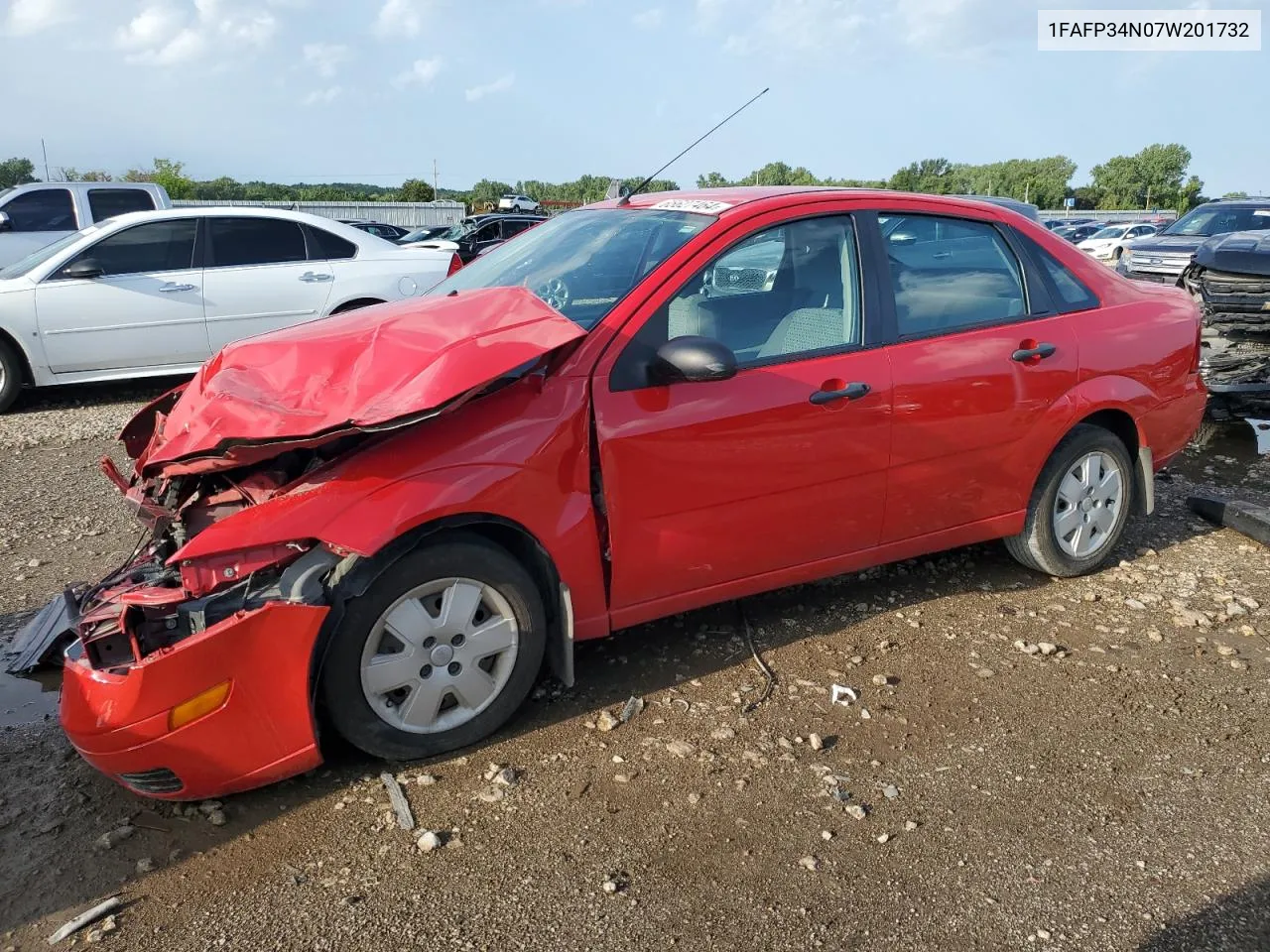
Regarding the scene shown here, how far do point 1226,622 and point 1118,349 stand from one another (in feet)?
4.13

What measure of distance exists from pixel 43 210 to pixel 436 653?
1037 centimetres

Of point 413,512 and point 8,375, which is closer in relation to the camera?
point 413,512

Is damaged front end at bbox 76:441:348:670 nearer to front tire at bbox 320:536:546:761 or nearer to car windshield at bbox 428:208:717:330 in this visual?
front tire at bbox 320:536:546:761

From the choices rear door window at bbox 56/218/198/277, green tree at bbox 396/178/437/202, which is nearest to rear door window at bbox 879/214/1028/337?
rear door window at bbox 56/218/198/277

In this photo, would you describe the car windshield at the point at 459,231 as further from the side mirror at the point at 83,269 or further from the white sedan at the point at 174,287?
the side mirror at the point at 83,269

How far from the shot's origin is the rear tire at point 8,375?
776 centimetres

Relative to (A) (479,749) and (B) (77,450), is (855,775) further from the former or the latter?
(B) (77,450)

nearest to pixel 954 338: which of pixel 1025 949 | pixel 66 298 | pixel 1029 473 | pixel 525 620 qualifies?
pixel 1029 473

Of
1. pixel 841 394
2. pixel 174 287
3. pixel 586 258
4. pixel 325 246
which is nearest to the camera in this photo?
pixel 841 394

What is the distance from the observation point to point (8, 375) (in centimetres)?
777

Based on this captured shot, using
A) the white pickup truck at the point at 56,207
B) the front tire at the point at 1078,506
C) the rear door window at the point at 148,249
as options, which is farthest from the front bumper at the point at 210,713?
the white pickup truck at the point at 56,207

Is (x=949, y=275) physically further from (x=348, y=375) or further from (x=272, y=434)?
(x=272, y=434)

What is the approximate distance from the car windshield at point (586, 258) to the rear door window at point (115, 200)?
8.50 metres

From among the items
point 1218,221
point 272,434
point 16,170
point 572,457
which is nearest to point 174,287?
point 272,434
